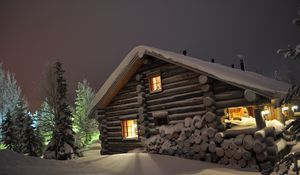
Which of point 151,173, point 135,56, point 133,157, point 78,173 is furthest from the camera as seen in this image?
point 135,56

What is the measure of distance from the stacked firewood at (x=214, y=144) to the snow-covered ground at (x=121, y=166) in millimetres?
632

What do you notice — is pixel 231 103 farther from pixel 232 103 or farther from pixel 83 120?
pixel 83 120

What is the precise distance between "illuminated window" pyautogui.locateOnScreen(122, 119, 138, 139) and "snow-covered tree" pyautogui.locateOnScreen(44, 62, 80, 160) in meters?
5.91

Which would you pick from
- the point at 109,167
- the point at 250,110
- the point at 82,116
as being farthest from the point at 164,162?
the point at 82,116

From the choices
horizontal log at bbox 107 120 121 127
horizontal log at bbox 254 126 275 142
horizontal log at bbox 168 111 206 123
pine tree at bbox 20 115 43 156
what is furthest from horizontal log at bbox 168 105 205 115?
pine tree at bbox 20 115 43 156

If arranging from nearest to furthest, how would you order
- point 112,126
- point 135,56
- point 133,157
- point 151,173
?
point 151,173
point 133,157
point 135,56
point 112,126

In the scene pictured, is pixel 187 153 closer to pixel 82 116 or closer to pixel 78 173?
pixel 78 173

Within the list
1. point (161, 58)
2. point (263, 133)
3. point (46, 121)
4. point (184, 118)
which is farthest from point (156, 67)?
point (46, 121)

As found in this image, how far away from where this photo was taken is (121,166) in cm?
1149

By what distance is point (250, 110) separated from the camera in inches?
837

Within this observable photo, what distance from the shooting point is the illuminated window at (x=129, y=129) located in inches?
679

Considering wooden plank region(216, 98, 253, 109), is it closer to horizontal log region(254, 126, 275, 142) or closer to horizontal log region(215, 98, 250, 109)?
horizontal log region(215, 98, 250, 109)

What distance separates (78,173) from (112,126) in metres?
8.11

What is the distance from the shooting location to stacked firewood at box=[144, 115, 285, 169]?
1049cm
